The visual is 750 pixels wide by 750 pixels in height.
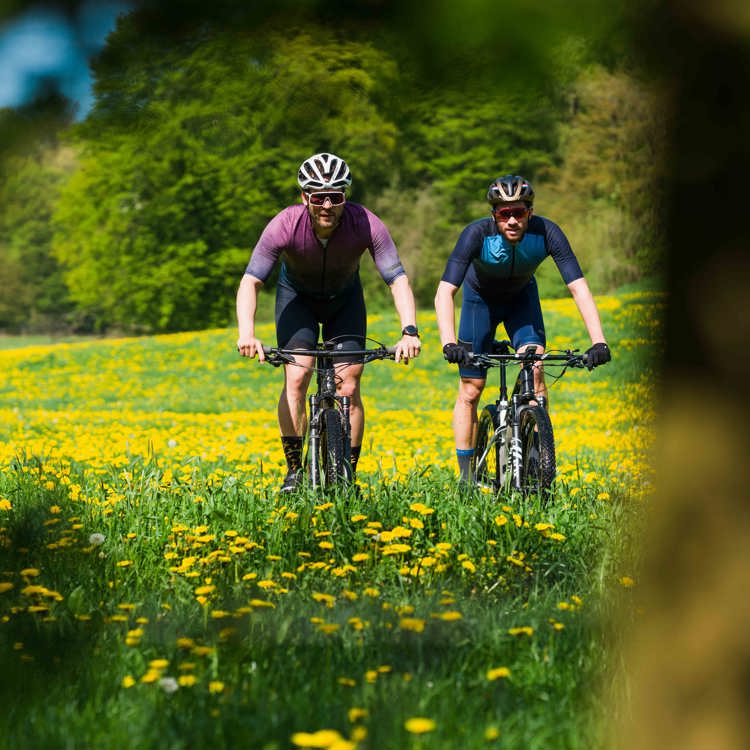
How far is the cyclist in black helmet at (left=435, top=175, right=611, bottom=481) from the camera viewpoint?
5812mm

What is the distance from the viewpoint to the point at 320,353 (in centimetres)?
556

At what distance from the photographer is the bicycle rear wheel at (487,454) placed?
6035mm

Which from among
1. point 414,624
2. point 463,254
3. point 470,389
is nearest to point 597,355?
point 463,254

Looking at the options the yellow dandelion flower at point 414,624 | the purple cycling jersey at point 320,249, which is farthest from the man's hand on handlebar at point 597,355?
the yellow dandelion flower at point 414,624

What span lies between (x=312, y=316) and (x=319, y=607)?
283 cm

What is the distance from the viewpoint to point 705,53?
1.45 m

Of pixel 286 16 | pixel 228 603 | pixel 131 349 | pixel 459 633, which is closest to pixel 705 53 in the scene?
pixel 286 16

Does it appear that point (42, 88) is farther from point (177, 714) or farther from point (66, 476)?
point (66, 476)

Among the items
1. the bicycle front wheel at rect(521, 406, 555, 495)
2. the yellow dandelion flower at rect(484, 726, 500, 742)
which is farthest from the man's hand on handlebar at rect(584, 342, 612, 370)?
the yellow dandelion flower at rect(484, 726, 500, 742)

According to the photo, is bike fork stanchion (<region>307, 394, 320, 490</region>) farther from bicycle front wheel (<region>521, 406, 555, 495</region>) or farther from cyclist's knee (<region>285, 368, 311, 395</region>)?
bicycle front wheel (<region>521, 406, 555, 495</region>)

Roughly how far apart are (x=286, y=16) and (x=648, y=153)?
0.54 meters

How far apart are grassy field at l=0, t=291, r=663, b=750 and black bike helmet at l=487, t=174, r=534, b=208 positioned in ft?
4.83

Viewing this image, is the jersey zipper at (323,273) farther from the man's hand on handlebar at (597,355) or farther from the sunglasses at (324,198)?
the man's hand on handlebar at (597,355)

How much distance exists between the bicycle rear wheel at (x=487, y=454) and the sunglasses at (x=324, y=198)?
1.42 meters
